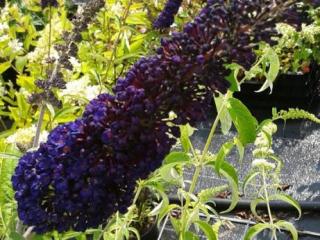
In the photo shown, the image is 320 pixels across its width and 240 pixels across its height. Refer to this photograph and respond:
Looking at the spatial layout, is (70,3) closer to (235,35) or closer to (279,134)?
(279,134)

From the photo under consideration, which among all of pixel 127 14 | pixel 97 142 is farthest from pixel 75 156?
pixel 127 14

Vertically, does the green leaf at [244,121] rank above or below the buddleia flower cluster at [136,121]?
below

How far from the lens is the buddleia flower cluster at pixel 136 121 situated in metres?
0.92

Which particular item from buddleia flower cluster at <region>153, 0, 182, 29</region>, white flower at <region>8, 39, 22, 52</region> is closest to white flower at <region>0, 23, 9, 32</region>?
white flower at <region>8, 39, 22, 52</region>

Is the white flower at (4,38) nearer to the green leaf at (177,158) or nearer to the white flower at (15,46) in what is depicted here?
the white flower at (15,46)

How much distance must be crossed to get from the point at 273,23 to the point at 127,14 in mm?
1522

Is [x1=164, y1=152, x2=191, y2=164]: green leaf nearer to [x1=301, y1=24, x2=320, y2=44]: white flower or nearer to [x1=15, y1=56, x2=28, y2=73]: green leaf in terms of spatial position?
[x1=301, y1=24, x2=320, y2=44]: white flower

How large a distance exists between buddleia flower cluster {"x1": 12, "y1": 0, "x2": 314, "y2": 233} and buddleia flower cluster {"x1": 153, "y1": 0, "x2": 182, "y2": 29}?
2.89 ft

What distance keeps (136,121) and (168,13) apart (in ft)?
3.27

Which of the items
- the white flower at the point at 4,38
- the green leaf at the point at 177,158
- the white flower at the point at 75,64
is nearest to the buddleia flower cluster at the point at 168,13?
the white flower at the point at 75,64

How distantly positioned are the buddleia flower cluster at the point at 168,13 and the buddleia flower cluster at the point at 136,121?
88 cm

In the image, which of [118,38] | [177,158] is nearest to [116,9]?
[118,38]

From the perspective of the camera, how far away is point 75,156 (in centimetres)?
98

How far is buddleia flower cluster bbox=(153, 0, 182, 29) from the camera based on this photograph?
1822 millimetres
